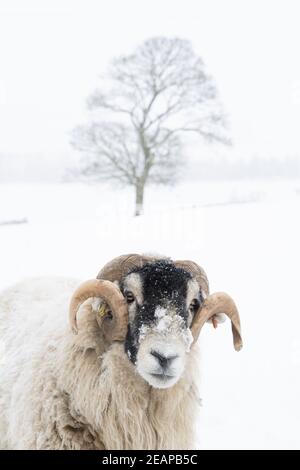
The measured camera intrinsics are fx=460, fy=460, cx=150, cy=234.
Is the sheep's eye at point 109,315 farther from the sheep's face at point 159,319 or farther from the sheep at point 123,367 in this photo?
the sheep's face at point 159,319

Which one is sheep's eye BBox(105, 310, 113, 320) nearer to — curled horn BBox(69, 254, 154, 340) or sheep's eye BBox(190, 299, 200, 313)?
curled horn BBox(69, 254, 154, 340)

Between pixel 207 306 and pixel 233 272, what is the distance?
31.4 feet

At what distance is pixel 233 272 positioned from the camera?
42.1ft

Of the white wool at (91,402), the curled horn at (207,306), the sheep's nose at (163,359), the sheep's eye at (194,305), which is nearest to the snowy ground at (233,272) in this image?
the curled horn at (207,306)

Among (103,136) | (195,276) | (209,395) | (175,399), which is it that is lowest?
(209,395)

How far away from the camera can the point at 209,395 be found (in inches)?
252

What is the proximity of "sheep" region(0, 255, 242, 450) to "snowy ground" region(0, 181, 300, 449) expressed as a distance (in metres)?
0.79

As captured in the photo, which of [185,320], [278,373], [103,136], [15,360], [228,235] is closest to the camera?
[185,320]

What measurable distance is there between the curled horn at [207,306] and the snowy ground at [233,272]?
24.0 inches

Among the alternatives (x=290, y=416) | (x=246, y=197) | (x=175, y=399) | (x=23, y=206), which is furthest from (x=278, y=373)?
(x=23, y=206)

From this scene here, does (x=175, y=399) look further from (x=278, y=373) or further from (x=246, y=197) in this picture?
(x=246, y=197)

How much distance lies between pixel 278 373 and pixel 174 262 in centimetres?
441

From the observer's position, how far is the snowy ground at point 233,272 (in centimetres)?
584

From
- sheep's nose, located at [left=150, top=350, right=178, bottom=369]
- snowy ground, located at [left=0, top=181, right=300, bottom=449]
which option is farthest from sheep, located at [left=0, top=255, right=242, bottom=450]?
snowy ground, located at [left=0, top=181, right=300, bottom=449]
